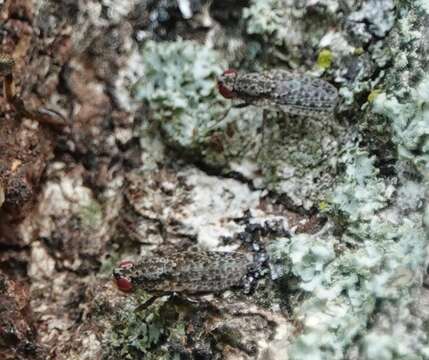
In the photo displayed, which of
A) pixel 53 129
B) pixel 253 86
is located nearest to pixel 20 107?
pixel 53 129

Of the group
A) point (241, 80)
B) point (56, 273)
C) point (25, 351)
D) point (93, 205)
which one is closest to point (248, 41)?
point (241, 80)

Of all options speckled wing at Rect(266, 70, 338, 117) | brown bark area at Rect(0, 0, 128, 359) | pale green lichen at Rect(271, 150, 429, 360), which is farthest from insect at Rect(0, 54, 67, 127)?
pale green lichen at Rect(271, 150, 429, 360)

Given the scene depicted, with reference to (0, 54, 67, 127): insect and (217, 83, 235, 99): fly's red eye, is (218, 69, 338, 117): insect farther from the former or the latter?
(0, 54, 67, 127): insect

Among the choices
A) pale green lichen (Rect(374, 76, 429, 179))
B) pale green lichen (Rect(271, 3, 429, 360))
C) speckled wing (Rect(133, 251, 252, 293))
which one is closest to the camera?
pale green lichen (Rect(271, 3, 429, 360))

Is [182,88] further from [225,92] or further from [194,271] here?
[194,271]

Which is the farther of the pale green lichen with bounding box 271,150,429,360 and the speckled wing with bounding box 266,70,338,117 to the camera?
the speckled wing with bounding box 266,70,338,117

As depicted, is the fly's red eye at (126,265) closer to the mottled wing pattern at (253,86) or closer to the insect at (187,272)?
the insect at (187,272)
